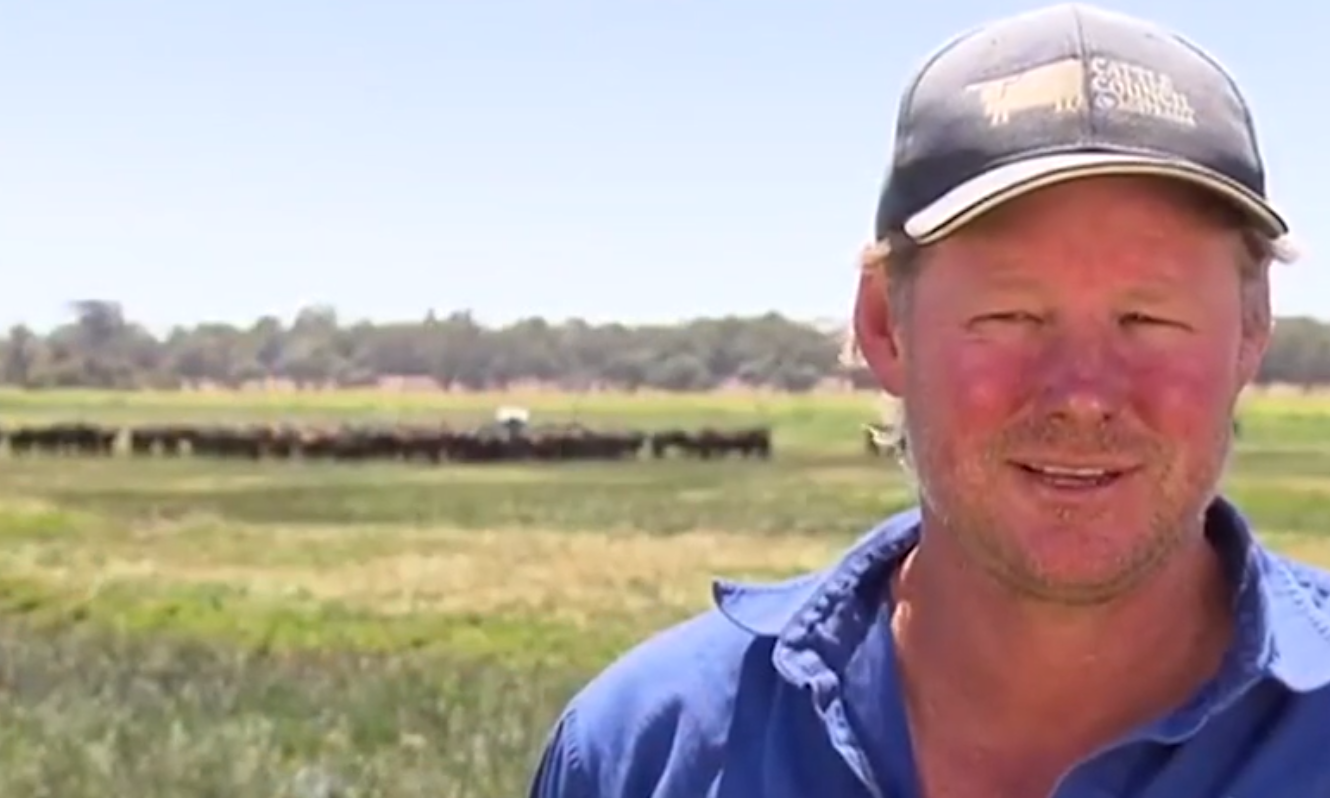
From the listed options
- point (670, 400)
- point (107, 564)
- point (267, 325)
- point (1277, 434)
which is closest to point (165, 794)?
point (107, 564)

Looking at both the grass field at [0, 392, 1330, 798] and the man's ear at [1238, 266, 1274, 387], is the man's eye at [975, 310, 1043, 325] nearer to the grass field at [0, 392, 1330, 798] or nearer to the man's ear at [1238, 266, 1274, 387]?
the man's ear at [1238, 266, 1274, 387]

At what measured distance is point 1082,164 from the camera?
2.23 meters

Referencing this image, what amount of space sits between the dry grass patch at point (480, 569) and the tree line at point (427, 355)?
401 ft

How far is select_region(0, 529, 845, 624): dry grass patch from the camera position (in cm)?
2633

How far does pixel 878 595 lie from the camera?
2.60m

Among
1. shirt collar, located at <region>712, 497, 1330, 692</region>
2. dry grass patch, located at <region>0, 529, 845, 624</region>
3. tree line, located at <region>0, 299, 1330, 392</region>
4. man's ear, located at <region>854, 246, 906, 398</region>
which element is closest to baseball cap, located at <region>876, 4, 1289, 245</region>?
man's ear, located at <region>854, 246, 906, 398</region>

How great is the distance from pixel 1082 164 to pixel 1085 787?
1.96 ft

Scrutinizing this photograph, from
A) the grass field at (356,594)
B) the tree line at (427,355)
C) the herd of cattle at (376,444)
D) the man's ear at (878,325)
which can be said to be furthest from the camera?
the tree line at (427,355)

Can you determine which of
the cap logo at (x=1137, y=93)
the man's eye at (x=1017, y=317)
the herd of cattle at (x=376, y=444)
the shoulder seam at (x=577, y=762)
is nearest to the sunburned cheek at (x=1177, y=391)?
the man's eye at (x=1017, y=317)

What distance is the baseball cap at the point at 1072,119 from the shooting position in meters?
2.24

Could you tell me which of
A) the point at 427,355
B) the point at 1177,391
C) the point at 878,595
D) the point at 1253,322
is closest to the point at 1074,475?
the point at 1177,391

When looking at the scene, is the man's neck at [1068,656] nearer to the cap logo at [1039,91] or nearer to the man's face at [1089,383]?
the man's face at [1089,383]

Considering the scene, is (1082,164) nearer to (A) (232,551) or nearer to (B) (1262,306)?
(B) (1262,306)

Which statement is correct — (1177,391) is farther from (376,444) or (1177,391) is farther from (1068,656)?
(376,444)
